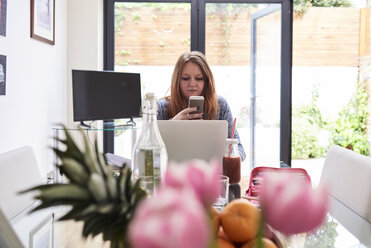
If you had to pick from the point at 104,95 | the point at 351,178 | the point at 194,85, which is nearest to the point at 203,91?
the point at 194,85

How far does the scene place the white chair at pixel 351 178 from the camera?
149cm

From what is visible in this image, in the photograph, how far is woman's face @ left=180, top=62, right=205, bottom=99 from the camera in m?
2.69

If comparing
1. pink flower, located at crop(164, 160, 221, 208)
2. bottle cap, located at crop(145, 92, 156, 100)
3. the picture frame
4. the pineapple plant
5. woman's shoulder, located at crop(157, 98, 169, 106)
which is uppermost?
woman's shoulder, located at crop(157, 98, 169, 106)

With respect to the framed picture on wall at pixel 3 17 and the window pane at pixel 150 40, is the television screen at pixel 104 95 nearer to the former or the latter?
the window pane at pixel 150 40

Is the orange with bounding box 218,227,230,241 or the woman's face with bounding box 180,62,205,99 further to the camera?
the woman's face with bounding box 180,62,205,99

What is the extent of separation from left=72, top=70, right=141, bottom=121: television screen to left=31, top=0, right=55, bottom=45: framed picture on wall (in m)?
0.35

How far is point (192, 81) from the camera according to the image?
2688mm

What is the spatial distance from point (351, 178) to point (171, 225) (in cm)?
147

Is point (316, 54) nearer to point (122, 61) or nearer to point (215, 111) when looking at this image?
point (122, 61)

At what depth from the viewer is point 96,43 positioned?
388cm

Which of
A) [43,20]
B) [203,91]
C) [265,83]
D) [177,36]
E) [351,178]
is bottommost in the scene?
[351,178]

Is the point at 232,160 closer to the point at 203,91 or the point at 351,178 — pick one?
the point at 351,178

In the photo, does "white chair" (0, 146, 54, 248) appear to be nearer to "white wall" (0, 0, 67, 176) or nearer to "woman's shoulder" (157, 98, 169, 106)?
"white wall" (0, 0, 67, 176)

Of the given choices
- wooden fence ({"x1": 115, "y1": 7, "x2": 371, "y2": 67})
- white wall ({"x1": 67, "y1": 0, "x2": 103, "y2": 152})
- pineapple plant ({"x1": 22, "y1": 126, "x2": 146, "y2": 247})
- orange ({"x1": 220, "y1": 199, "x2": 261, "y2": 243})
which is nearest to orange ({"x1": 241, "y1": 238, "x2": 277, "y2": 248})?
orange ({"x1": 220, "y1": 199, "x2": 261, "y2": 243})
